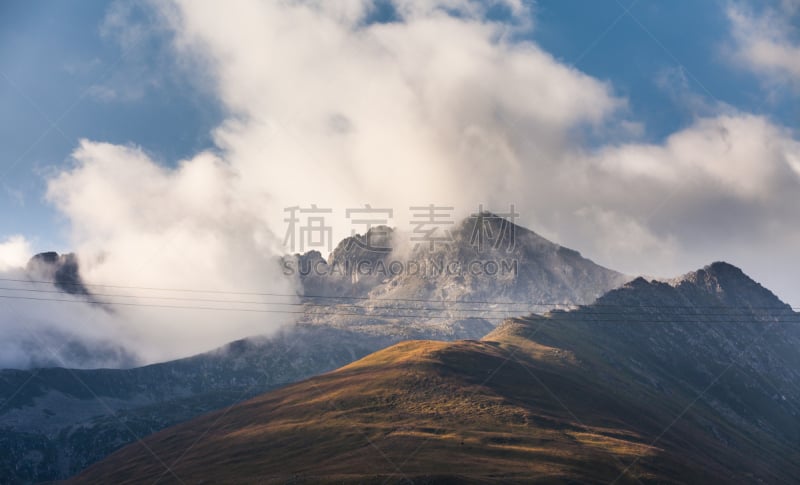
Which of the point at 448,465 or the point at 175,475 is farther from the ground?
the point at 448,465

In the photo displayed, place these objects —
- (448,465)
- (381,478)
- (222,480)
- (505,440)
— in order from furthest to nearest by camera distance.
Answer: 1. (505,440)
2. (222,480)
3. (448,465)
4. (381,478)

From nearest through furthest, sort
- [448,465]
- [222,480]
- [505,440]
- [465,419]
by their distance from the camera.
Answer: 1. [448,465]
2. [222,480]
3. [505,440]
4. [465,419]

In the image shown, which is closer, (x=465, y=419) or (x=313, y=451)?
(x=313, y=451)

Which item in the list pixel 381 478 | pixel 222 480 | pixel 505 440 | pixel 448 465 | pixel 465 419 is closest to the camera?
pixel 381 478

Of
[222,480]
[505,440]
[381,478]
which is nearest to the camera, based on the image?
[381,478]

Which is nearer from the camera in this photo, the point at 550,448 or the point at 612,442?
the point at 550,448

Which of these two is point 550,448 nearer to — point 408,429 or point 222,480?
point 408,429

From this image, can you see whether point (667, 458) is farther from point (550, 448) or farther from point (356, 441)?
point (356, 441)

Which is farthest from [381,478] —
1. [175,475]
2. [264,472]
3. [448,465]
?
[175,475]

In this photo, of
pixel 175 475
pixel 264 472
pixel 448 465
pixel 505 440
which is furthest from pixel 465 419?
pixel 175 475
